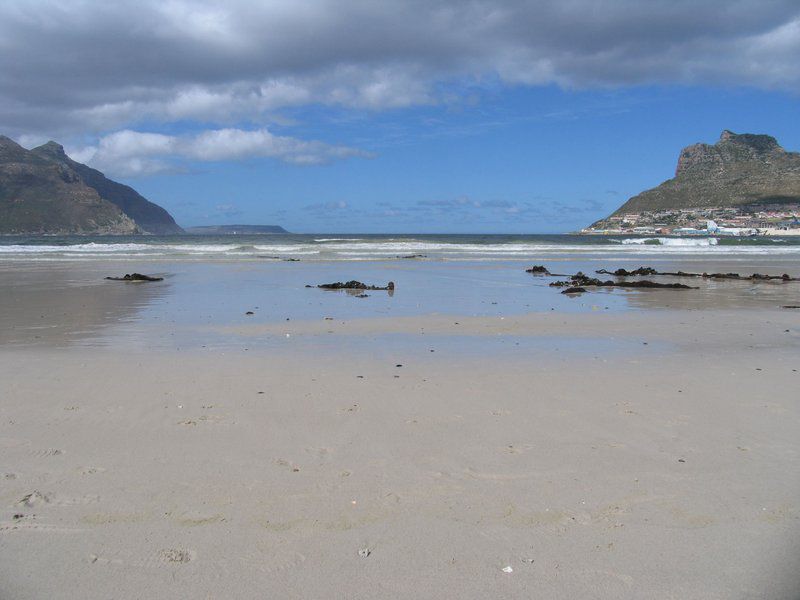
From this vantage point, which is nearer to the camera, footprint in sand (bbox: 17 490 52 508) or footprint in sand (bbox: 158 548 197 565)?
footprint in sand (bbox: 158 548 197 565)

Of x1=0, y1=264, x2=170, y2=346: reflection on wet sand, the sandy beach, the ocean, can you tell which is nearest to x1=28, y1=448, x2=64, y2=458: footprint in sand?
the sandy beach

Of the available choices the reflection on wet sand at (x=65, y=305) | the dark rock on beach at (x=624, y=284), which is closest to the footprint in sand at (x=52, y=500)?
the reflection on wet sand at (x=65, y=305)

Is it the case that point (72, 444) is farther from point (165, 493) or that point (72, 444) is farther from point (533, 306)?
point (533, 306)

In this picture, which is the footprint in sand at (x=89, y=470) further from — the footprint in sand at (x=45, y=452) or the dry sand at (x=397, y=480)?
the footprint in sand at (x=45, y=452)

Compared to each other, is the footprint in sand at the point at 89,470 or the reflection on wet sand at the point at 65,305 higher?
the reflection on wet sand at the point at 65,305

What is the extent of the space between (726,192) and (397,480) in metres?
113

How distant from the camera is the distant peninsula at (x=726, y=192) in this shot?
90.6 m

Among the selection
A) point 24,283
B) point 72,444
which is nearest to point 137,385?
point 72,444

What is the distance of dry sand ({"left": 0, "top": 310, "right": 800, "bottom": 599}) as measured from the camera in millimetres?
2680

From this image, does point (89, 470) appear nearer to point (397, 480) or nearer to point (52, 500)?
point (52, 500)

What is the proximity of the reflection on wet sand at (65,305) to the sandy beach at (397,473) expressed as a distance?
1.52 metres

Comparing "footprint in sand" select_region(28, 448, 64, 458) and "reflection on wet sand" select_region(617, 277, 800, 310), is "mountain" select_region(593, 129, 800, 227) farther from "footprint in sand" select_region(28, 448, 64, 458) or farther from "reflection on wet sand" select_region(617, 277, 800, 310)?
"footprint in sand" select_region(28, 448, 64, 458)

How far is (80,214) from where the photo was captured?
131m

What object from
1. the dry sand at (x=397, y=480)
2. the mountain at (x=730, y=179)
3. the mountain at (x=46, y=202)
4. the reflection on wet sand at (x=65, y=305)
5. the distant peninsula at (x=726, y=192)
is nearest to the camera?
the dry sand at (x=397, y=480)
